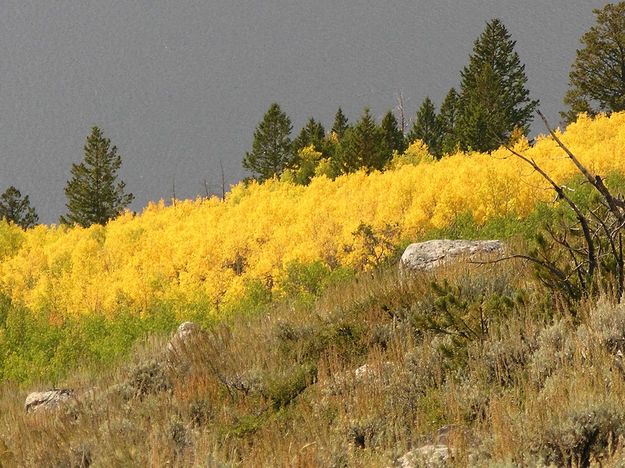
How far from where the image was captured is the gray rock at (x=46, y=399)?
789cm

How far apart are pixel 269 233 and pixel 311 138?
29198 mm

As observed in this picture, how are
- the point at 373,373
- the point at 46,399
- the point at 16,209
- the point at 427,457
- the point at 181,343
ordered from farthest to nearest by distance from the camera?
the point at 16,209 < the point at 46,399 < the point at 181,343 < the point at 373,373 < the point at 427,457

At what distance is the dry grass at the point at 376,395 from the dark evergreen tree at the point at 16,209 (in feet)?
155

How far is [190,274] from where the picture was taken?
1917 centimetres

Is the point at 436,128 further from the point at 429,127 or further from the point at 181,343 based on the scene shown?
the point at 181,343

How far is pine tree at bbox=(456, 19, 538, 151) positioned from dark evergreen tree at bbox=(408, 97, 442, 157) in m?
2.34

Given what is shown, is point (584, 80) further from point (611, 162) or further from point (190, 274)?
point (190, 274)

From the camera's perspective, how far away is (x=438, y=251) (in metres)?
10.5

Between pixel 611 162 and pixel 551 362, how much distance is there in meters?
12.6

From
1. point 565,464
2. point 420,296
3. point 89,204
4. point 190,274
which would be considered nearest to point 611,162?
point 420,296

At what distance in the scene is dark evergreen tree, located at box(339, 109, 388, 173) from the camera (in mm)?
35812

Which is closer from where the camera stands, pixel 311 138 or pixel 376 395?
pixel 376 395

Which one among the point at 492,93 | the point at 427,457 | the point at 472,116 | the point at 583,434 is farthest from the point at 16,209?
the point at 583,434

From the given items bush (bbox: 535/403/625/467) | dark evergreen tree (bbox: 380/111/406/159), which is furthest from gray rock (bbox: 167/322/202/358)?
dark evergreen tree (bbox: 380/111/406/159)
